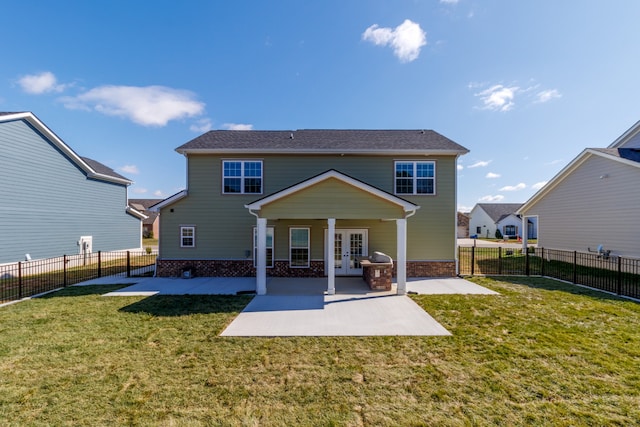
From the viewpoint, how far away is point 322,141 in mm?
13086

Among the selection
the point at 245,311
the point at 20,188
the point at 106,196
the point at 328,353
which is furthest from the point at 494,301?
the point at 106,196

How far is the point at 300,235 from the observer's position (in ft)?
40.1

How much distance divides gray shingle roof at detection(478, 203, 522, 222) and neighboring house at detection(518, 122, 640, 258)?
29.5 m

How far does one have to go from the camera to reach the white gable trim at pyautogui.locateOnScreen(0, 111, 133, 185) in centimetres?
1360

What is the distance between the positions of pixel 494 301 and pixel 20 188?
22809 millimetres

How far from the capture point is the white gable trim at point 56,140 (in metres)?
13.6

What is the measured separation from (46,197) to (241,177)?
12512mm

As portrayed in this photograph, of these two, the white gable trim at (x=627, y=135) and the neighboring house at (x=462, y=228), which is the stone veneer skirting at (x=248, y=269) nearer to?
the white gable trim at (x=627, y=135)

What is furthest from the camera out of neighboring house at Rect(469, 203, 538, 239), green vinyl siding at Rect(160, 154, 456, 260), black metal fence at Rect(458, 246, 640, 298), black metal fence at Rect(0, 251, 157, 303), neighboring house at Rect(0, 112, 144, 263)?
neighboring house at Rect(469, 203, 538, 239)

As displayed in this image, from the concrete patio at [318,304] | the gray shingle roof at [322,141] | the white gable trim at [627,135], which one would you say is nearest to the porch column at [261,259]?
the concrete patio at [318,304]

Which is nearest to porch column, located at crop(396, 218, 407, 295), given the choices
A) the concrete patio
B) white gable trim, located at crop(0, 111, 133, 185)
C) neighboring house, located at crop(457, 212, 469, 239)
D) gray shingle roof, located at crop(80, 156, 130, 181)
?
the concrete patio

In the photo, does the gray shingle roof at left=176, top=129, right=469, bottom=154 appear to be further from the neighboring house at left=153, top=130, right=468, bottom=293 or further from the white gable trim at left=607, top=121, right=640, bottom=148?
the white gable trim at left=607, top=121, right=640, bottom=148

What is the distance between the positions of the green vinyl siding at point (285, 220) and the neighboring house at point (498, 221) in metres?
35.0

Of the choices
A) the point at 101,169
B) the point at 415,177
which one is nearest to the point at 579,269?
the point at 415,177
